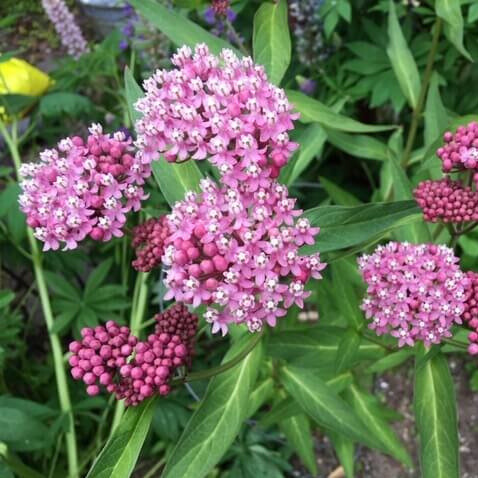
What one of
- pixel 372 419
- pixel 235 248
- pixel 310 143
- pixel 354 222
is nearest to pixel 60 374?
pixel 372 419

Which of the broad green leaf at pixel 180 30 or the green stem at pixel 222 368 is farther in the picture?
the broad green leaf at pixel 180 30

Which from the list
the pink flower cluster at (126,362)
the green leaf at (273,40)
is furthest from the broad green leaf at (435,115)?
the pink flower cluster at (126,362)

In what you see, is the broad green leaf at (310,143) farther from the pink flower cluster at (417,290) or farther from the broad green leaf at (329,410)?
the broad green leaf at (329,410)

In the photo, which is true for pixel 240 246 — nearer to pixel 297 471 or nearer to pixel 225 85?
pixel 225 85

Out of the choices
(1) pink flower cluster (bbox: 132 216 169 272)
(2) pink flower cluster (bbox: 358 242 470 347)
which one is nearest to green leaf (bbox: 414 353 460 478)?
(2) pink flower cluster (bbox: 358 242 470 347)

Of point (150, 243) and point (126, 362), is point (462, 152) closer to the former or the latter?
point (150, 243)

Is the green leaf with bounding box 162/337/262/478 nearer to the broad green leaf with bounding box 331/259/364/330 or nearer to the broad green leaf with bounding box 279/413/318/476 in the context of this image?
the broad green leaf with bounding box 331/259/364/330

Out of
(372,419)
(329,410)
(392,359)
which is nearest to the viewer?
(329,410)
